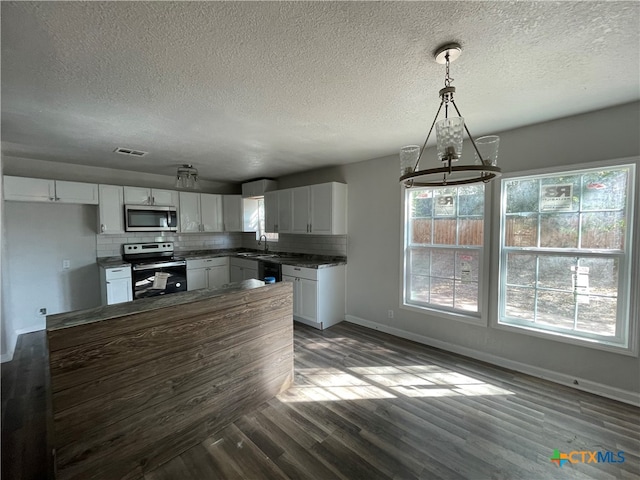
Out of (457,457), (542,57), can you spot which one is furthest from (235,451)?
(542,57)

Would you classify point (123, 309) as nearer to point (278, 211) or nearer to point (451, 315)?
point (451, 315)

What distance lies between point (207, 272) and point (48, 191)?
97.2 inches

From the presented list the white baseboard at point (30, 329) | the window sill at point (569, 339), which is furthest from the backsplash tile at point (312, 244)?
the white baseboard at point (30, 329)

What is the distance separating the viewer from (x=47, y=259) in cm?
390

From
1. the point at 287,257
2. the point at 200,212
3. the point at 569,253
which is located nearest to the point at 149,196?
the point at 200,212

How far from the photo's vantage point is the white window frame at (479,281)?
2.92 m

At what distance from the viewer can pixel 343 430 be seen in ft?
6.50

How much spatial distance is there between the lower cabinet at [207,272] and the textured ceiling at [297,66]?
2.61m

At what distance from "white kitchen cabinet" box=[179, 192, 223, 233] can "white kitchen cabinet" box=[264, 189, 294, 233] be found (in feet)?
3.76

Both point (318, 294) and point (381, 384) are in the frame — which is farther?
point (318, 294)

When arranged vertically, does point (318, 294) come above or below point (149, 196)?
below

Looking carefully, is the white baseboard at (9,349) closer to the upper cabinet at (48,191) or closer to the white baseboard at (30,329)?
the white baseboard at (30,329)

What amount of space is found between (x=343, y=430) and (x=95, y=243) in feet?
15.1

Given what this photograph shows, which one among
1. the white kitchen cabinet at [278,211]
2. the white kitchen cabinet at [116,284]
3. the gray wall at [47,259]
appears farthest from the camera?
the white kitchen cabinet at [278,211]
